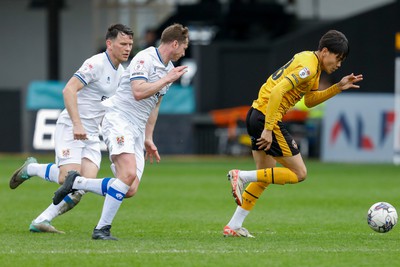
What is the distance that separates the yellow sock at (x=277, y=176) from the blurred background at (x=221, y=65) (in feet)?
47.4

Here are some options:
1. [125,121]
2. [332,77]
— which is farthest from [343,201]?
[332,77]

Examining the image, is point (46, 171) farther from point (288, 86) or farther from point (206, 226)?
point (288, 86)

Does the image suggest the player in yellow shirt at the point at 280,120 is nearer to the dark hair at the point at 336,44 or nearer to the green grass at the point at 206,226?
the dark hair at the point at 336,44

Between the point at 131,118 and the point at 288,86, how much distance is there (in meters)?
1.53

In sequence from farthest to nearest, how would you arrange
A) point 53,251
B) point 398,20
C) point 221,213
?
point 398,20 → point 221,213 → point 53,251

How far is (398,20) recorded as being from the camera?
26906 millimetres

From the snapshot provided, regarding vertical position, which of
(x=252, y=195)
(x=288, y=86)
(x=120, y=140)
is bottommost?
(x=252, y=195)

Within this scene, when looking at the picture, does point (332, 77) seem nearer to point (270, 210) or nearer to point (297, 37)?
point (297, 37)

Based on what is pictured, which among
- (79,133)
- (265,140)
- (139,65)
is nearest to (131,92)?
(139,65)

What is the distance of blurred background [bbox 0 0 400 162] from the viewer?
25250mm

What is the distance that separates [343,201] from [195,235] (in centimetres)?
536

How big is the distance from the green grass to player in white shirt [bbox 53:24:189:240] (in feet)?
1.52

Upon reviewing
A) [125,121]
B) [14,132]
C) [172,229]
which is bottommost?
[14,132]

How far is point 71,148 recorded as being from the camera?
11.3 m
